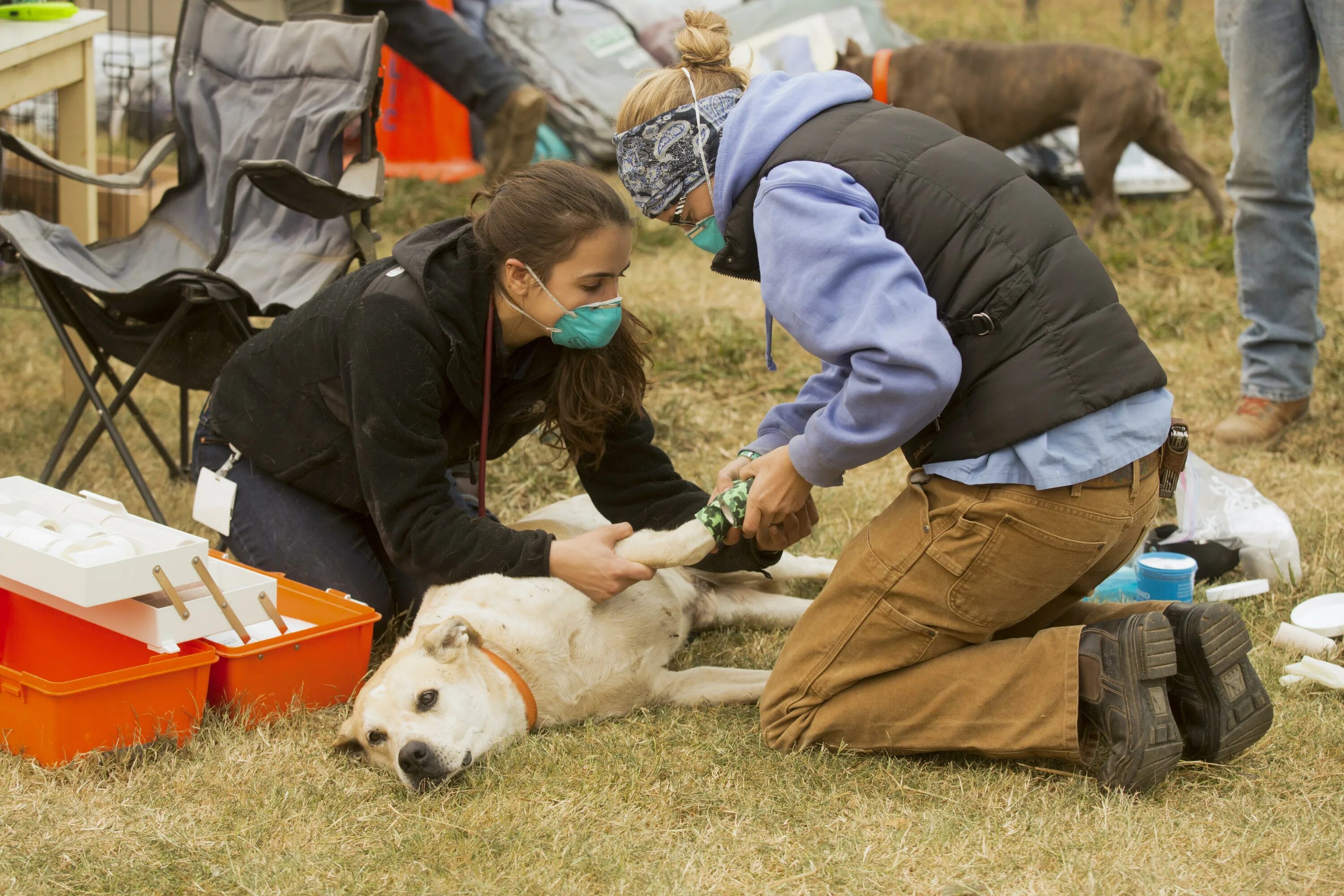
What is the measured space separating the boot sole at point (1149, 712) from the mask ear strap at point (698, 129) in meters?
1.14

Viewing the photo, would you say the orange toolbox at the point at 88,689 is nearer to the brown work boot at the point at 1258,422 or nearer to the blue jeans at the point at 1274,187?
the brown work boot at the point at 1258,422

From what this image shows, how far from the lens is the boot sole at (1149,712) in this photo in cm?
220

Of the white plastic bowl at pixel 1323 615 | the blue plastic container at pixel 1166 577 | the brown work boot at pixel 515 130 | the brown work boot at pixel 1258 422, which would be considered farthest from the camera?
the brown work boot at pixel 515 130

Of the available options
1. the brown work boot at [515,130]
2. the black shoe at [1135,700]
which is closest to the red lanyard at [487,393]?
the black shoe at [1135,700]

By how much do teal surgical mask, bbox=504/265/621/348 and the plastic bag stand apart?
1.51 metres

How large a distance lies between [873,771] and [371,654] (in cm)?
132

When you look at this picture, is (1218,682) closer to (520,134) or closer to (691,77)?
(691,77)

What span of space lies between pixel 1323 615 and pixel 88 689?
2668 mm

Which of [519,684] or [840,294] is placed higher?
[840,294]

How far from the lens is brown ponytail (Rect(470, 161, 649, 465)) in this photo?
104 inches

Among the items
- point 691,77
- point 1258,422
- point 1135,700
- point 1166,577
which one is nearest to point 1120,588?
point 1166,577

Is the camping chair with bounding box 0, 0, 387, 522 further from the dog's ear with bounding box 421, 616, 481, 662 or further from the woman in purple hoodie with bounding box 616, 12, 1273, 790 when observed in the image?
the woman in purple hoodie with bounding box 616, 12, 1273, 790

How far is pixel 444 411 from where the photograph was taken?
2922mm

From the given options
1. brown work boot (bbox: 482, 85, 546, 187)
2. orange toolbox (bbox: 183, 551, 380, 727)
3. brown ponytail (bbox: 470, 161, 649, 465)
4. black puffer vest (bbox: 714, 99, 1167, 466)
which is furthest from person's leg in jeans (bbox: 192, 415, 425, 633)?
brown work boot (bbox: 482, 85, 546, 187)
